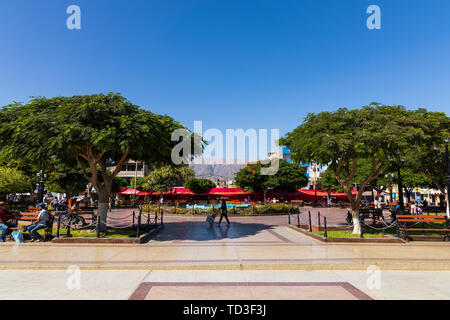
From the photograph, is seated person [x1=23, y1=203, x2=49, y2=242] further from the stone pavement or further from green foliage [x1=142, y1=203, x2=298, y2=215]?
green foliage [x1=142, y1=203, x2=298, y2=215]

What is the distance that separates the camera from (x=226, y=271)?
6.68m

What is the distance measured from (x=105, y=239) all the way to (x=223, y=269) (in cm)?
541

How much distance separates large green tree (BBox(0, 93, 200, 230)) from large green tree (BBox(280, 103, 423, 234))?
19.9ft

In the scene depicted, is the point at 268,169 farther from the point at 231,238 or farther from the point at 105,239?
the point at 105,239

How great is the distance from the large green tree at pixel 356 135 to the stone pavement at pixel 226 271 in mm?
3464

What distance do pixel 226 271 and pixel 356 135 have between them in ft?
23.2

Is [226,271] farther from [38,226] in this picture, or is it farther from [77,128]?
[38,226]

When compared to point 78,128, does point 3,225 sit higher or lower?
lower

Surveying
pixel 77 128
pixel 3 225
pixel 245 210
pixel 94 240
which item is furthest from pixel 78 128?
pixel 245 210

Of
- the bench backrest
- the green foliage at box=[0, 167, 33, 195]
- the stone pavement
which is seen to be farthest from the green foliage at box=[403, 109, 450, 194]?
the green foliage at box=[0, 167, 33, 195]

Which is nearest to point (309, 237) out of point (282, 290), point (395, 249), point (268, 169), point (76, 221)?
point (395, 249)

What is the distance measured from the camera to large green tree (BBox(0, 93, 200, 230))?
30.6 ft

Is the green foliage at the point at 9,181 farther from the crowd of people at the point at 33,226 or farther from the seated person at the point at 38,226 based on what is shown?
the seated person at the point at 38,226

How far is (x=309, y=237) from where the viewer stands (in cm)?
1200
